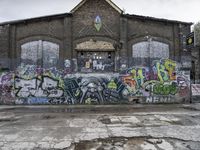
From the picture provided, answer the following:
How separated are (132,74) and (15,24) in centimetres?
906

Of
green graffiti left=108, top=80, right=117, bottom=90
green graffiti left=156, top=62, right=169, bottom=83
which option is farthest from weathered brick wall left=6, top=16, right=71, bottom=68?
green graffiti left=156, top=62, right=169, bottom=83

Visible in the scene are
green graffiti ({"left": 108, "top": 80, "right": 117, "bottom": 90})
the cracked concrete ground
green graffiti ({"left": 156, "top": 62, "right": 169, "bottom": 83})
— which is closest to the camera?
the cracked concrete ground

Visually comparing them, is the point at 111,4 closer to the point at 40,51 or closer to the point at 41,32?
the point at 41,32

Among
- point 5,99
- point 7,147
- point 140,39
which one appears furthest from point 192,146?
point 5,99

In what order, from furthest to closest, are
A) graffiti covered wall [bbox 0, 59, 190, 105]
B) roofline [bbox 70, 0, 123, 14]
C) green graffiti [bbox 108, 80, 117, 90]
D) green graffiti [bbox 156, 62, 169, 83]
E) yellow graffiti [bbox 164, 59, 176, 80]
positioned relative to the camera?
1. roofline [bbox 70, 0, 123, 14]
2. yellow graffiti [bbox 164, 59, 176, 80]
3. green graffiti [bbox 156, 62, 169, 83]
4. green graffiti [bbox 108, 80, 117, 90]
5. graffiti covered wall [bbox 0, 59, 190, 105]

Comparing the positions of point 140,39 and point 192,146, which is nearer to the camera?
point 192,146

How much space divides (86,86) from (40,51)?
4.09 meters

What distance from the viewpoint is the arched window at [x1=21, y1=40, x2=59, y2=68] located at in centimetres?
1895

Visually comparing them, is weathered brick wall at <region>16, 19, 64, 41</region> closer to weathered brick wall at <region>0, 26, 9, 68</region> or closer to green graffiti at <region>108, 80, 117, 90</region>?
weathered brick wall at <region>0, 26, 9, 68</region>

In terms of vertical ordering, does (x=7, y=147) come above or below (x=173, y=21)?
below

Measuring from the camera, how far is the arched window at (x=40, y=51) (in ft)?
62.2

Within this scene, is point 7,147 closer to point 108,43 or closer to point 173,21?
point 108,43

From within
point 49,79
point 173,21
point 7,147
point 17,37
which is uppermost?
point 173,21

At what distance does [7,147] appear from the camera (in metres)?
7.44
